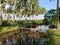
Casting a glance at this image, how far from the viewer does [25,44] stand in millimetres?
13109

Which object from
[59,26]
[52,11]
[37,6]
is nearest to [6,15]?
[37,6]

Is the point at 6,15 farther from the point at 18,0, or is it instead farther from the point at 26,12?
the point at 26,12

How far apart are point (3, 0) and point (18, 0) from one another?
23.8 feet

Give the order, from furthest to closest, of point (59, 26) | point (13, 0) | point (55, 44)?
point (13, 0) < point (59, 26) < point (55, 44)

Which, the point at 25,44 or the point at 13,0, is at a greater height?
the point at 13,0

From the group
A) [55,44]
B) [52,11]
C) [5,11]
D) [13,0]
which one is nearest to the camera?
[55,44]

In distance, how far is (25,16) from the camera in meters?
64.8

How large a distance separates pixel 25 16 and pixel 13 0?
65.5ft

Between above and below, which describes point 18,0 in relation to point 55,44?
above

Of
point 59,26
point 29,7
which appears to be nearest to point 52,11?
Answer: point 59,26

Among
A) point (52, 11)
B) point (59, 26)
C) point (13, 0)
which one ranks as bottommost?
point (59, 26)

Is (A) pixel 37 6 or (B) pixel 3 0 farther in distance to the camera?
(A) pixel 37 6

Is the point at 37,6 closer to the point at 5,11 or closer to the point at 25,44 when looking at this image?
the point at 5,11

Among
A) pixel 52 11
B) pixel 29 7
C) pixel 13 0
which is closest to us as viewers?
pixel 52 11
